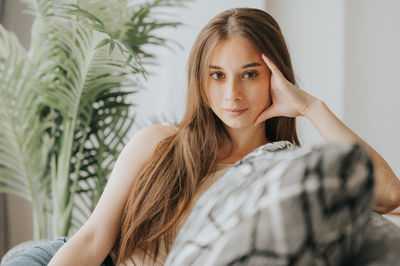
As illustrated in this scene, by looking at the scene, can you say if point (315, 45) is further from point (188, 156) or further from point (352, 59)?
point (188, 156)

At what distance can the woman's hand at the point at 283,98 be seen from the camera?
133 cm

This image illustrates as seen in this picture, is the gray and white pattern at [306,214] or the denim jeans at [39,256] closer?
the gray and white pattern at [306,214]

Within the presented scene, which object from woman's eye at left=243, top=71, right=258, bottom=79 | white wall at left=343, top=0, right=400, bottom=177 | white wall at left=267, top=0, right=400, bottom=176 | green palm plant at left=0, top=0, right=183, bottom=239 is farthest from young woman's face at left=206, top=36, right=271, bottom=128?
white wall at left=343, top=0, right=400, bottom=177

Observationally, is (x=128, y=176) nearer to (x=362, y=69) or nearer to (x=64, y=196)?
(x=64, y=196)

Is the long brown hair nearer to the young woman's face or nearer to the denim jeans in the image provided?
the young woman's face

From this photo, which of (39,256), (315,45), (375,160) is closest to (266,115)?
(375,160)

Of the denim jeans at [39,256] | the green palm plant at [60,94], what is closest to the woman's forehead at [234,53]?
the green palm plant at [60,94]

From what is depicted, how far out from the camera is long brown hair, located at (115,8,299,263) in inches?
46.9

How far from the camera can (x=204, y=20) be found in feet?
8.16

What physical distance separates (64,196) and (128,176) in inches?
27.2

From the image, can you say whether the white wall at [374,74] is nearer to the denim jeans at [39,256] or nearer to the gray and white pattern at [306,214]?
the denim jeans at [39,256]

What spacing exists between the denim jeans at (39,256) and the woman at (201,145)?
0.19 ft

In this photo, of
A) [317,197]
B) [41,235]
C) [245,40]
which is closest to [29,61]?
[41,235]

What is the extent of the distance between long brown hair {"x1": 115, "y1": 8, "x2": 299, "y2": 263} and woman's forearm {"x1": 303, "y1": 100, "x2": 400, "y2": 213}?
0.19 m
